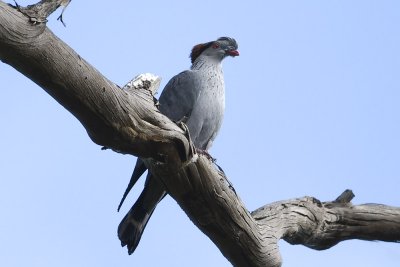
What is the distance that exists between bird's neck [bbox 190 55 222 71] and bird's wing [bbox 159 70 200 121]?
21.6 inches

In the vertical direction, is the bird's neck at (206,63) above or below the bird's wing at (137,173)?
above

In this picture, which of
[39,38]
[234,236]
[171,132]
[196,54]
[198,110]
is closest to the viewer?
[39,38]

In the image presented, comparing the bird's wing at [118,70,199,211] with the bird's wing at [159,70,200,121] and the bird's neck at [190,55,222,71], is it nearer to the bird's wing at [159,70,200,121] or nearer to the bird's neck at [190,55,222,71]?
the bird's wing at [159,70,200,121]

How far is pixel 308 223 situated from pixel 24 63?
2544mm

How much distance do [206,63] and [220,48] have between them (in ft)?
1.21

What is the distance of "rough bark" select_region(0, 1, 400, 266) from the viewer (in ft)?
12.4

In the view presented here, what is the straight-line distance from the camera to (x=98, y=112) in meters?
4.02

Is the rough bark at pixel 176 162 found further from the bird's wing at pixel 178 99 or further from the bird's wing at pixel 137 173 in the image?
the bird's wing at pixel 178 99

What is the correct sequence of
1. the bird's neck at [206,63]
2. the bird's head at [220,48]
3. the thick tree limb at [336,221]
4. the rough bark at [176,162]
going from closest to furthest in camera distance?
the rough bark at [176,162], the thick tree limb at [336,221], the bird's neck at [206,63], the bird's head at [220,48]

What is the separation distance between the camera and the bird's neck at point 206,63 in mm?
7620

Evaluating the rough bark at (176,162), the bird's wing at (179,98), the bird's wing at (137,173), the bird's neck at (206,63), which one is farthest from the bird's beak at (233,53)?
the rough bark at (176,162)

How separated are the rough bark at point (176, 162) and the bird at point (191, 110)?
922mm

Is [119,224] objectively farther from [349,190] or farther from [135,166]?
[349,190]

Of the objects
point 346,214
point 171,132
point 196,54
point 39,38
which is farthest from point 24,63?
point 196,54
